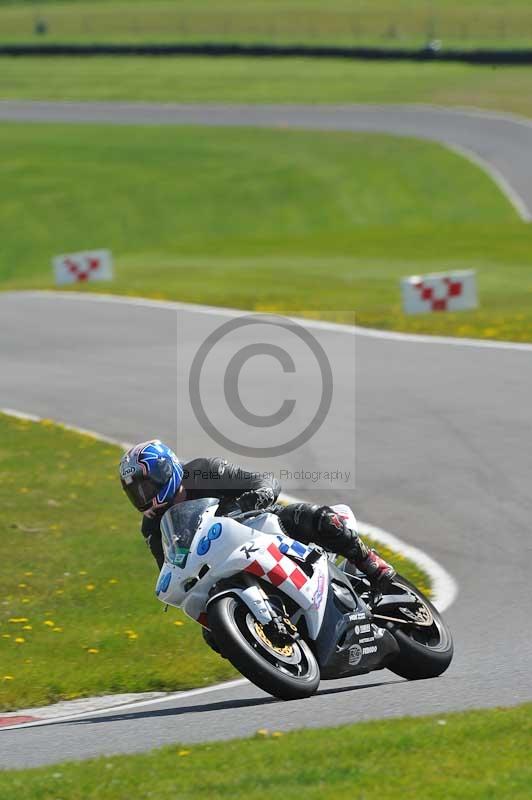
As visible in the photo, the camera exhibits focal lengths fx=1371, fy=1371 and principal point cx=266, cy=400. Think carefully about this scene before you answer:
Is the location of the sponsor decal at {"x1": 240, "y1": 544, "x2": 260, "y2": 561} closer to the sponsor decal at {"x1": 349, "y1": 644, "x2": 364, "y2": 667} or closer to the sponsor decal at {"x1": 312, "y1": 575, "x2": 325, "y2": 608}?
the sponsor decal at {"x1": 312, "y1": 575, "x2": 325, "y2": 608}

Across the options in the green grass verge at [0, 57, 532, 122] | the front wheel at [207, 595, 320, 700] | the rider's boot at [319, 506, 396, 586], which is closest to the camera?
the front wheel at [207, 595, 320, 700]

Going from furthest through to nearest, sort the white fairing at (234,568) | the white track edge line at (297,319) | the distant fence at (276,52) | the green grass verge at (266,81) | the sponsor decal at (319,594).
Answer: the distant fence at (276,52) < the green grass verge at (266,81) < the white track edge line at (297,319) < the sponsor decal at (319,594) < the white fairing at (234,568)

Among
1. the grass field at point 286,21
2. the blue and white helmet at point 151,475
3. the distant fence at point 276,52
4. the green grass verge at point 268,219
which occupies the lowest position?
the blue and white helmet at point 151,475

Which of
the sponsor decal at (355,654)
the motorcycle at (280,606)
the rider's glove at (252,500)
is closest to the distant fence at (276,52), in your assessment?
the motorcycle at (280,606)

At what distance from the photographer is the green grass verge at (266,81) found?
70938 mm

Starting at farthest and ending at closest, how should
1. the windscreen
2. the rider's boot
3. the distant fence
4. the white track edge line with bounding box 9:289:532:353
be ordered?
the distant fence < the white track edge line with bounding box 9:289:532:353 < the rider's boot < the windscreen

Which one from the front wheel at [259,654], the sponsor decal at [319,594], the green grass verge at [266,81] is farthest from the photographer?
the green grass verge at [266,81]

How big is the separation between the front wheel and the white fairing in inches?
4.9

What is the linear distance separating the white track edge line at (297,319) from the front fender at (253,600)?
13.3 metres

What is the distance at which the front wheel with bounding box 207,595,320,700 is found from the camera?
8.14m

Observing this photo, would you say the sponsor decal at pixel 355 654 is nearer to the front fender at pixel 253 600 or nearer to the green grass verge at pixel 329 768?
the front fender at pixel 253 600

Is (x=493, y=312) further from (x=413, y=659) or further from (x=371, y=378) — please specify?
(x=413, y=659)

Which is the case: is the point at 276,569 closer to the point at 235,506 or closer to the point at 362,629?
the point at 235,506

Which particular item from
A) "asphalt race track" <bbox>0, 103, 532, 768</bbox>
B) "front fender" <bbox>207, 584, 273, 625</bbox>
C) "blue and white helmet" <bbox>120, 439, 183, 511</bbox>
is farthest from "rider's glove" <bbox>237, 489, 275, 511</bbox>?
"asphalt race track" <bbox>0, 103, 532, 768</bbox>
